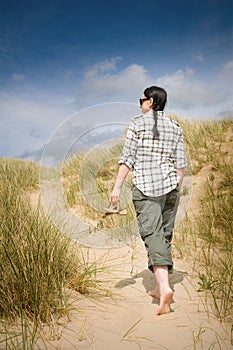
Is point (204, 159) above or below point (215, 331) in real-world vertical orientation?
above

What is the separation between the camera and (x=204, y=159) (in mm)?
7133

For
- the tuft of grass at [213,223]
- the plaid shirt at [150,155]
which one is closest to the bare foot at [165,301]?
the tuft of grass at [213,223]

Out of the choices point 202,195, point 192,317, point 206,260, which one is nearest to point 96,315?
point 192,317

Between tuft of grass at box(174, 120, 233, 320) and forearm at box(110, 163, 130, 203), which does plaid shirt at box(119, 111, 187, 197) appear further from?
tuft of grass at box(174, 120, 233, 320)

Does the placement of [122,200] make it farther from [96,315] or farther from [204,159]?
[96,315]

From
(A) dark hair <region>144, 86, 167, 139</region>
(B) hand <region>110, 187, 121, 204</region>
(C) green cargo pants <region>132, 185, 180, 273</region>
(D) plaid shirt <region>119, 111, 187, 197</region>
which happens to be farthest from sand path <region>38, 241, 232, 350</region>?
(A) dark hair <region>144, 86, 167, 139</region>

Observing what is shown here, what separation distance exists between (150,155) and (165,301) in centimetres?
116

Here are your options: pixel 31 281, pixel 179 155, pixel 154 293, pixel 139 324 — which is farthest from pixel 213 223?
pixel 31 281

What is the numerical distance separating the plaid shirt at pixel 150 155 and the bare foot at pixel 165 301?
0.76 m

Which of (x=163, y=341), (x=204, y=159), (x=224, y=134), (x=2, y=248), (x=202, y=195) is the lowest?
(x=163, y=341)

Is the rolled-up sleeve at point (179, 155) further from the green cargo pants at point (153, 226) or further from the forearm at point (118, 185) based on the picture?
the forearm at point (118, 185)

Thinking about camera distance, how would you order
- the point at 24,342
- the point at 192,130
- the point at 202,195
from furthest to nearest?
the point at 192,130 < the point at 202,195 < the point at 24,342

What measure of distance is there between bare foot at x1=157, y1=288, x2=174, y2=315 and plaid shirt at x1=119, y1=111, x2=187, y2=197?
2.50 feet

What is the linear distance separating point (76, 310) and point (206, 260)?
160 cm
